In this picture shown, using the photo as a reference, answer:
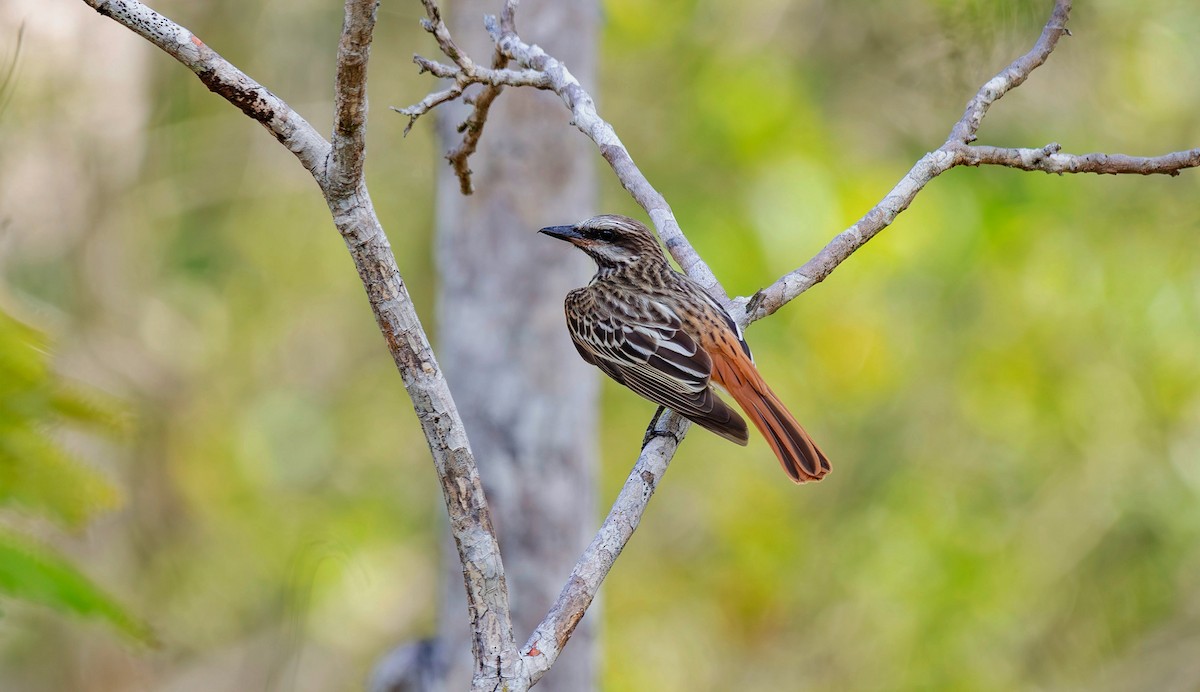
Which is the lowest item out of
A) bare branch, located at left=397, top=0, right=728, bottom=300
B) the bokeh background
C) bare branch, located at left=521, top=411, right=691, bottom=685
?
bare branch, located at left=521, top=411, right=691, bottom=685

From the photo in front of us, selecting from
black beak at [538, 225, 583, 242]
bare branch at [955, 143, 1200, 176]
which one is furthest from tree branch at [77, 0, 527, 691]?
black beak at [538, 225, 583, 242]

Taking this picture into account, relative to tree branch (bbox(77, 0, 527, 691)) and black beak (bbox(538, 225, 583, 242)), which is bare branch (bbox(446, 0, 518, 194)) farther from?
tree branch (bbox(77, 0, 527, 691))

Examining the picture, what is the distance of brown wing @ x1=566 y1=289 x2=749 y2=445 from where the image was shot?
12.2 ft

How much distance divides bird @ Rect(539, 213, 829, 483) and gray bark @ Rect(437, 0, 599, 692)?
94cm

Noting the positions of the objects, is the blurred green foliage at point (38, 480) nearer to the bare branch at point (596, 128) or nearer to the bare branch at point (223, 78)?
the bare branch at point (223, 78)

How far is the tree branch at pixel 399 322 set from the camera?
236 centimetres

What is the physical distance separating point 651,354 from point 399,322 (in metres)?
1.91

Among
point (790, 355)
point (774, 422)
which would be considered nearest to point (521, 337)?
point (774, 422)

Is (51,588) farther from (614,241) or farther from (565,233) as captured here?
(614,241)

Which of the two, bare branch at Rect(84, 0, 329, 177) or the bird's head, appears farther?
the bird's head

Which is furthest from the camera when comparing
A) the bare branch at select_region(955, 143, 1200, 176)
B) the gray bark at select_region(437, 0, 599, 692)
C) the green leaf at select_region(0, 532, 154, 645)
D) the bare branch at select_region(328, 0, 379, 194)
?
the gray bark at select_region(437, 0, 599, 692)

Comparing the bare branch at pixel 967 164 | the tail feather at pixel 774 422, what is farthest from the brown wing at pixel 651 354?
the bare branch at pixel 967 164

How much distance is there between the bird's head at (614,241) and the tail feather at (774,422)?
854 mm

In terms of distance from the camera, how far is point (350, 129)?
7.65 feet
